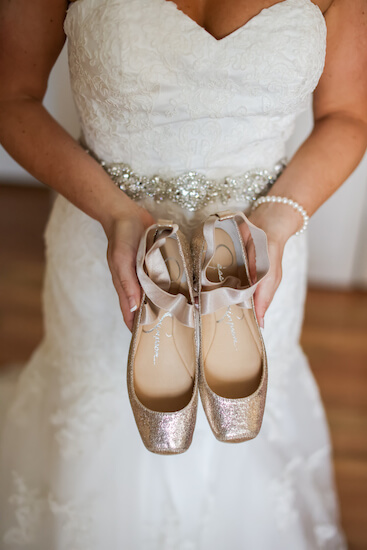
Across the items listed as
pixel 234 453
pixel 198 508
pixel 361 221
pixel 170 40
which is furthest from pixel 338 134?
pixel 361 221

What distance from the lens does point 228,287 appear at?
0.83 metres

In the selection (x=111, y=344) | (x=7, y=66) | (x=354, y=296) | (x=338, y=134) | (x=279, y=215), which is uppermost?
(x=7, y=66)

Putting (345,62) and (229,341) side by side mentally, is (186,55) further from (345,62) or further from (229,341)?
(229,341)

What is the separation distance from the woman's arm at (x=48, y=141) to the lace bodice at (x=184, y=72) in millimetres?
47

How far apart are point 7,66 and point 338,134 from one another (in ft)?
1.87

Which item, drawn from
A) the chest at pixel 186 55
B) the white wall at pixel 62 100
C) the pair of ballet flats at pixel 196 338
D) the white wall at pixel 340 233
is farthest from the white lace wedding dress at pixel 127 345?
the white wall at pixel 340 233

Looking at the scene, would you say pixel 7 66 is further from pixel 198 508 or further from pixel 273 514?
pixel 273 514

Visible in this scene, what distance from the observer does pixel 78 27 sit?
2.76 feet

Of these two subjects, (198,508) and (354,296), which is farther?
(354,296)

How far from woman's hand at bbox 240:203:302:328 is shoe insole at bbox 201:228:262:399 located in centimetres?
Answer: 4

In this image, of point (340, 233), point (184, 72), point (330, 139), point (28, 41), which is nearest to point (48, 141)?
point (28, 41)

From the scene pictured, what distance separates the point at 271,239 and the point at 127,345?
353mm

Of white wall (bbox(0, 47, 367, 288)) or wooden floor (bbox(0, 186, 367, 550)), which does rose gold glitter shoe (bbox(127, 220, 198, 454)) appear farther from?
white wall (bbox(0, 47, 367, 288))

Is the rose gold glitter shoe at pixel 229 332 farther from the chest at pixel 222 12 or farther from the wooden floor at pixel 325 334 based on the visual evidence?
the wooden floor at pixel 325 334
